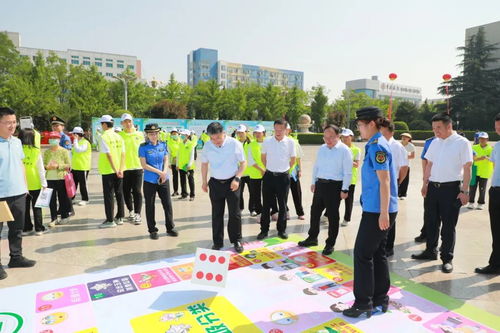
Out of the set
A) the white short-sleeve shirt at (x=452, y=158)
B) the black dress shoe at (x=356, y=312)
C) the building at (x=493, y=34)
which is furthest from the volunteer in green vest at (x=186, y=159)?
the building at (x=493, y=34)

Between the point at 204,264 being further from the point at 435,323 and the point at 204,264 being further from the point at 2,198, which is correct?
the point at 2,198

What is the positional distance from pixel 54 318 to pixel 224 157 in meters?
2.60

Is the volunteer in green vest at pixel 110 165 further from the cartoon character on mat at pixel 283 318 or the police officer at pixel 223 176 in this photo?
the cartoon character on mat at pixel 283 318

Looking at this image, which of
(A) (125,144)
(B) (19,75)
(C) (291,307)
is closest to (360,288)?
(C) (291,307)

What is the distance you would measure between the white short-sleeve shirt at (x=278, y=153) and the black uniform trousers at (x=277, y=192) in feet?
0.32

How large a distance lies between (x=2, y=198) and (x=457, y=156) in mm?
5613

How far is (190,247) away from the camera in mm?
4934

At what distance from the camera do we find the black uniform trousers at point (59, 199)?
600 centimetres

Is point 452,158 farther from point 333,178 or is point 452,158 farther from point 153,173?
point 153,173

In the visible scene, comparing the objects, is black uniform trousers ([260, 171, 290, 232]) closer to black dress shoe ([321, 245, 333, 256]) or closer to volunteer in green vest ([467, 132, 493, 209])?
black dress shoe ([321, 245, 333, 256])

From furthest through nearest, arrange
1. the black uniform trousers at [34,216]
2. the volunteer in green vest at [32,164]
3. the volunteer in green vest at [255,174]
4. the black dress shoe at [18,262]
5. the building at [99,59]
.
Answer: the building at [99,59], the volunteer in green vest at [255,174], the black uniform trousers at [34,216], the volunteer in green vest at [32,164], the black dress shoe at [18,262]

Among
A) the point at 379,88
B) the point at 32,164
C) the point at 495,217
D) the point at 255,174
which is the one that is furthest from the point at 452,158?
the point at 379,88

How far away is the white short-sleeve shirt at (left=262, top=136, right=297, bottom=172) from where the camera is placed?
5.30 metres

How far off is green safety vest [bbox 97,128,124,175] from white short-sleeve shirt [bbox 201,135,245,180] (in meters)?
2.17
